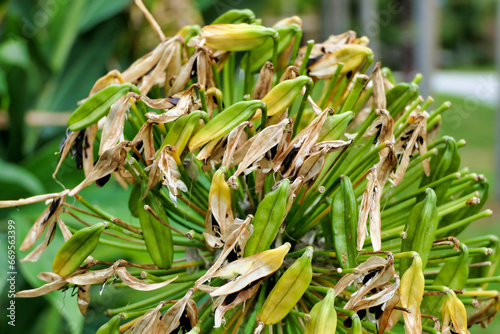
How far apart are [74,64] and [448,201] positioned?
113 centimetres

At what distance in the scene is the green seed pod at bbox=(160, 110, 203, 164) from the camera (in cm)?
39

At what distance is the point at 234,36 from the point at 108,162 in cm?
14

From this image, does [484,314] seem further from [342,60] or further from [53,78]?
[53,78]

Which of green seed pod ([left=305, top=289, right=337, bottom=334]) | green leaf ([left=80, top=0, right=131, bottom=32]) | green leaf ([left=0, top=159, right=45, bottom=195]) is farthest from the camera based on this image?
green leaf ([left=80, top=0, right=131, bottom=32])

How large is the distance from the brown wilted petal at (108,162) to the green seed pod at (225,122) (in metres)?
0.05

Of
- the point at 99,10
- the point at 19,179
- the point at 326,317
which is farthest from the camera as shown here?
the point at 99,10

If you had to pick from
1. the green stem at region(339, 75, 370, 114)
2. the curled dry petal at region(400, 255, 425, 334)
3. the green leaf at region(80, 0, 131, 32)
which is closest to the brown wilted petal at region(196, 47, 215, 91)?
the green stem at region(339, 75, 370, 114)

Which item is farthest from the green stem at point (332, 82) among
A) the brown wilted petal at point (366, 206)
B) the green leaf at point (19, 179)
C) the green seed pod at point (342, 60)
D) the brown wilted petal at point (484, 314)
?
the green leaf at point (19, 179)

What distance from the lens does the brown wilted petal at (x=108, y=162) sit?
0.39 metres

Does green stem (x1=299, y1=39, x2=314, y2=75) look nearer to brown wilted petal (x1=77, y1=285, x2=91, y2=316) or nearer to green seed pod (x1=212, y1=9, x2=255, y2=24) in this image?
green seed pod (x1=212, y1=9, x2=255, y2=24)

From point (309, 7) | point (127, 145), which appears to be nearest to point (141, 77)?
point (127, 145)

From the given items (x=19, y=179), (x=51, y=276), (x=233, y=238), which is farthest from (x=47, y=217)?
(x=19, y=179)

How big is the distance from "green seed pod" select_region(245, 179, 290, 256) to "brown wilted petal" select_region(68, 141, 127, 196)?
0.35 ft

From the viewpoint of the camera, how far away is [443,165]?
1.47 feet
